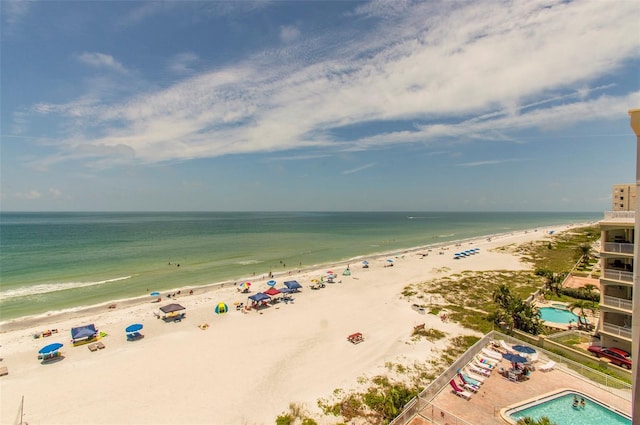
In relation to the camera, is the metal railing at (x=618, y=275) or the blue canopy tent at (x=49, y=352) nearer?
the metal railing at (x=618, y=275)

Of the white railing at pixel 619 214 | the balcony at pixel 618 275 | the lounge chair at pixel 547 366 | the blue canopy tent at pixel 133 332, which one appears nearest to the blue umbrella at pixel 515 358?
the lounge chair at pixel 547 366

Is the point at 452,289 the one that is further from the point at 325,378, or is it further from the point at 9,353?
the point at 9,353

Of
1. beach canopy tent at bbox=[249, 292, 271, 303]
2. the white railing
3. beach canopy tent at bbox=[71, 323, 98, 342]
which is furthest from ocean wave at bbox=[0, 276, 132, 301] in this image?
the white railing

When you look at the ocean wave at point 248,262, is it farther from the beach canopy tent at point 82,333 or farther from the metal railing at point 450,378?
the metal railing at point 450,378

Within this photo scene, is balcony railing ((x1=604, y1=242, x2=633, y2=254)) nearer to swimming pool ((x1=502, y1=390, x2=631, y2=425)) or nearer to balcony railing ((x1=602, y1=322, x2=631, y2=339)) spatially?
balcony railing ((x1=602, y1=322, x2=631, y2=339))

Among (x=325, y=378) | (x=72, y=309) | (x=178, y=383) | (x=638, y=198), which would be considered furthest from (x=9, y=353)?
(x=638, y=198)

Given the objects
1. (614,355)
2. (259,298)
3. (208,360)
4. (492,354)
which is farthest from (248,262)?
(614,355)
